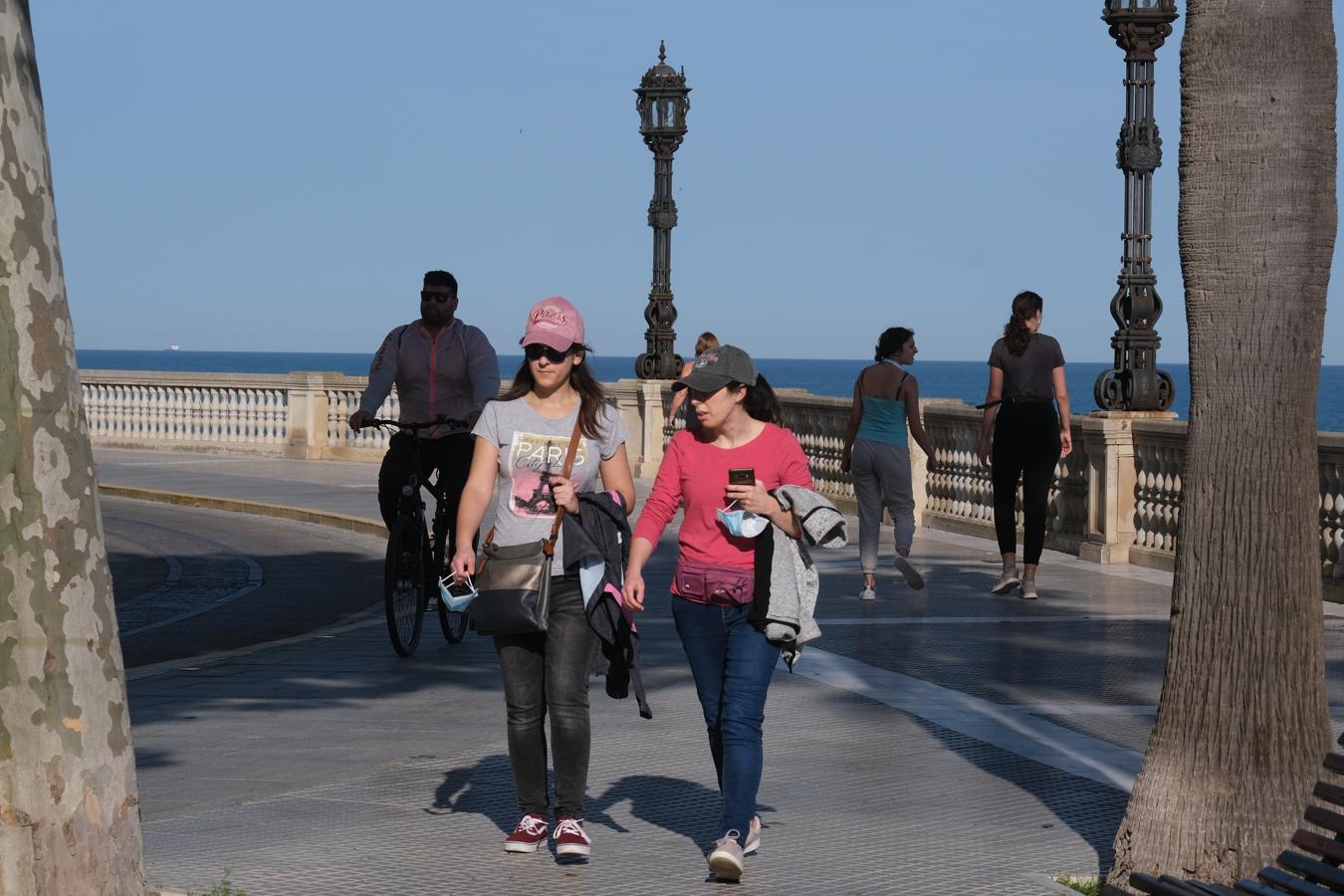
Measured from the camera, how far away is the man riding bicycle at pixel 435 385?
457 inches

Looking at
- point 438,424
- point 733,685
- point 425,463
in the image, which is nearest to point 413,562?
point 425,463

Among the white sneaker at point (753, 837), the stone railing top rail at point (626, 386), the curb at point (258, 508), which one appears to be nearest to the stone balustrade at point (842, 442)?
the stone railing top rail at point (626, 386)

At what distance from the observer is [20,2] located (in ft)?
16.3

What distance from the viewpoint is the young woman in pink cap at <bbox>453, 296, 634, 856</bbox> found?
676 cm

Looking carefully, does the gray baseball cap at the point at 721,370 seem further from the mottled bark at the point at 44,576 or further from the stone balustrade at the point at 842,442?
the mottled bark at the point at 44,576

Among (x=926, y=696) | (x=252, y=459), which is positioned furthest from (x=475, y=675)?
(x=252, y=459)

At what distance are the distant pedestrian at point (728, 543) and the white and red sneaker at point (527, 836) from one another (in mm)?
637

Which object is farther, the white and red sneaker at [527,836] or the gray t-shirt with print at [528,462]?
the gray t-shirt with print at [528,462]

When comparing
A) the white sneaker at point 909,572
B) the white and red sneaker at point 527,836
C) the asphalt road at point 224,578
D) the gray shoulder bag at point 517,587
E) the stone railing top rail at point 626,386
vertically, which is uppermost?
the stone railing top rail at point 626,386

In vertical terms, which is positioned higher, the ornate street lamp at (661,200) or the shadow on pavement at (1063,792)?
the ornate street lamp at (661,200)

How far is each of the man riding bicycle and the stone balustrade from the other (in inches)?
72.2

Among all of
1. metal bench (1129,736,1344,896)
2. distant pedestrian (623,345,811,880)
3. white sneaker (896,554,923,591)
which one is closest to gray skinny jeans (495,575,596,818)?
distant pedestrian (623,345,811,880)

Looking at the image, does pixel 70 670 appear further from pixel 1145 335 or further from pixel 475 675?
pixel 1145 335

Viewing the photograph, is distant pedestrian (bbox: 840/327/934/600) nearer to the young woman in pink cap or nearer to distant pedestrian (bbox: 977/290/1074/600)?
distant pedestrian (bbox: 977/290/1074/600)
